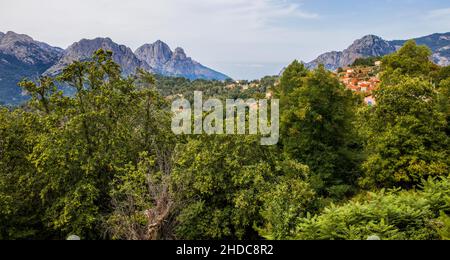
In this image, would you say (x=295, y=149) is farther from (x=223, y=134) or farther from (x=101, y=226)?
(x=101, y=226)

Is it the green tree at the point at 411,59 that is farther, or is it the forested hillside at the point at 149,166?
the green tree at the point at 411,59

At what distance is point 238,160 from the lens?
675 inches

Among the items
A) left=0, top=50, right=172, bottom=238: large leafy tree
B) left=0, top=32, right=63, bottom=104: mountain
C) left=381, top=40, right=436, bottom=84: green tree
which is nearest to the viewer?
left=0, top=50, right=172, bottom=238: large leafy tree

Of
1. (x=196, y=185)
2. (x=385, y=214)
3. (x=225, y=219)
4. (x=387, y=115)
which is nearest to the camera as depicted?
(x=385, y=214)

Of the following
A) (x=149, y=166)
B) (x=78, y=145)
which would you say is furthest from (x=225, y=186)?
(x=78, y=145)

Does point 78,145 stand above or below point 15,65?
below

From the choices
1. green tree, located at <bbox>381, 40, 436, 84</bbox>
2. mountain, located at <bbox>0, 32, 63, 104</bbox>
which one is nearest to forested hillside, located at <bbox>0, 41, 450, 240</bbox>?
green tree, located at <bbox>381, 40, 436, 84</bbox>

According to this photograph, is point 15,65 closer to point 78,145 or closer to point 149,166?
point 78,145

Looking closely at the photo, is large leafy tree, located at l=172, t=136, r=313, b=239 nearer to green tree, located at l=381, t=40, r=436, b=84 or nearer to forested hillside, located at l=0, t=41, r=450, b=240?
forested hillside, located at l=0, t=41, r=450, b=240

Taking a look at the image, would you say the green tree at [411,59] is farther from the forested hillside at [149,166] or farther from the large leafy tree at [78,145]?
the large leafy tree at [78,145]

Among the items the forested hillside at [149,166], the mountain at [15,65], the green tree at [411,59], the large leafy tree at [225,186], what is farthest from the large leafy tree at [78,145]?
the mountain at [15,65]
